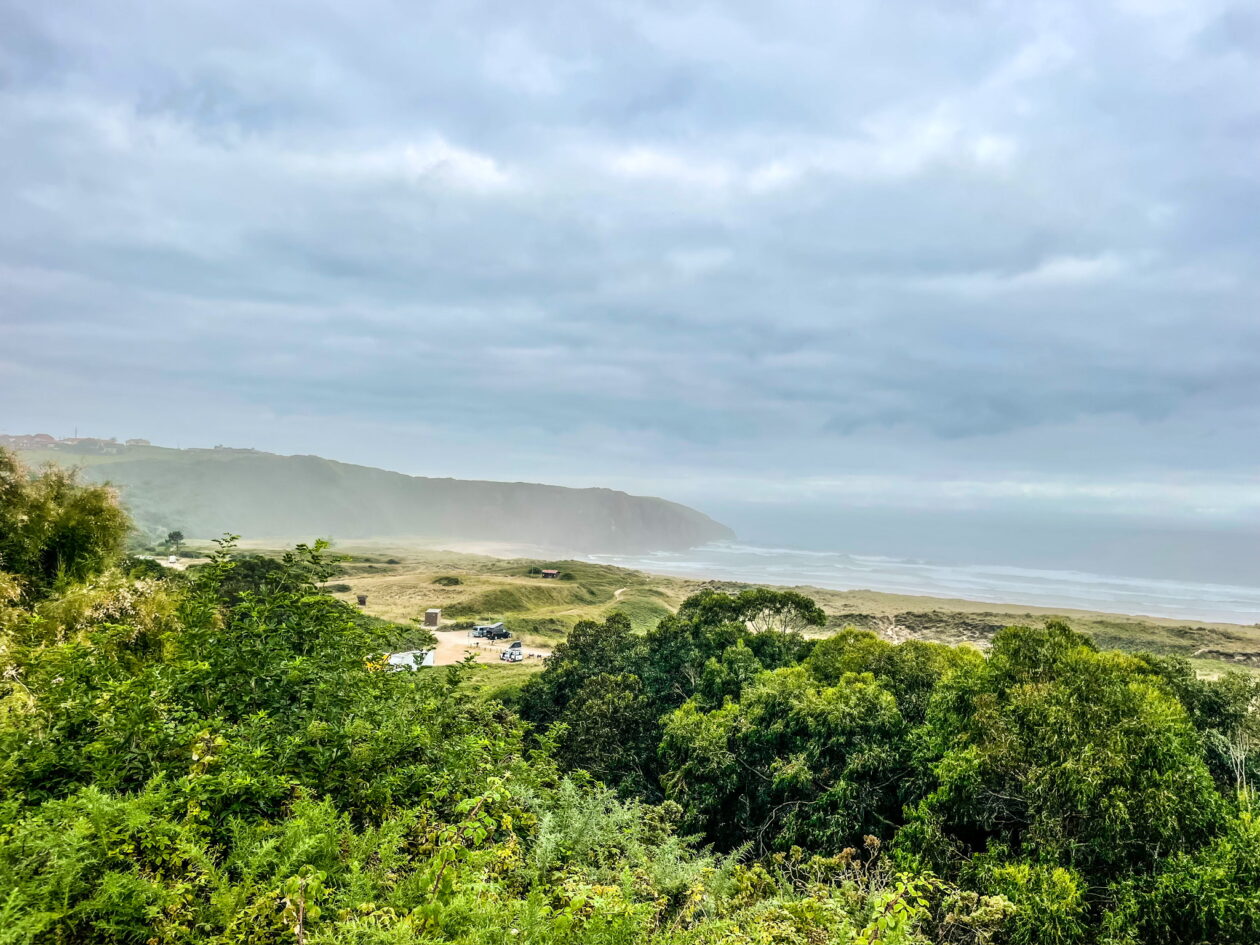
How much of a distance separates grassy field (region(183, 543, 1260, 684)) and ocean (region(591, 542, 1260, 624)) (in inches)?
398

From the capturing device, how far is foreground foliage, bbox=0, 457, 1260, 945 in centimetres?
367

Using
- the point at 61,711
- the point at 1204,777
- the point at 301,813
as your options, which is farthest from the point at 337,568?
the point at 1204,777

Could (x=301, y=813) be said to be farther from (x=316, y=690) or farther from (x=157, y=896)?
(x=316, y=690)

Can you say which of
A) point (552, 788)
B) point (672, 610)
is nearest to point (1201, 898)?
point (552, 788)

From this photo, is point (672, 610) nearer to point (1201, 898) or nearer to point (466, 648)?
point (466, 648)

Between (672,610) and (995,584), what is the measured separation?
1841 inches

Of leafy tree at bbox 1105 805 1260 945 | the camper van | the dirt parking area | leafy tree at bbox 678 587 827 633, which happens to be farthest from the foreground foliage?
the camper van

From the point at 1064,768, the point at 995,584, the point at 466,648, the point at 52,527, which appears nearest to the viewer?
the point at 1064,768

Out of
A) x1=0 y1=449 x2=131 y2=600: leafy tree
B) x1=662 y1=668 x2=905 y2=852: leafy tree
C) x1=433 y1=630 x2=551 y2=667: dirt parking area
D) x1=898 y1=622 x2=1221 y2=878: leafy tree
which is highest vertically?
x1=0 y1=449 x2=131 y2=600: leafy tree

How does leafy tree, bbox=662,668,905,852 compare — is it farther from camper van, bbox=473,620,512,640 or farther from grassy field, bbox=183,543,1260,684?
camper van, bbox=473,620,512,640

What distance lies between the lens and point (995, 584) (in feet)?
253

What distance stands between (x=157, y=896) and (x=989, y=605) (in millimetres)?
67027

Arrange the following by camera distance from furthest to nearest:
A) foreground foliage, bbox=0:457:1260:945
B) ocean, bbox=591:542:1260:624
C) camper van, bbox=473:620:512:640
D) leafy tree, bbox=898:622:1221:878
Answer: ocean, bbox=591:542:1260:624, camper van, bbox=473:620:512:640, leafy tree, bbox=898:622:1221:878, foreground foliage, bbox=0:457:1260:945

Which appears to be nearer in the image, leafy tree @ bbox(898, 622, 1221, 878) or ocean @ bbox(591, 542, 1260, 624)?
leafy tree @ bbox(898, 622, 1221, 878)
